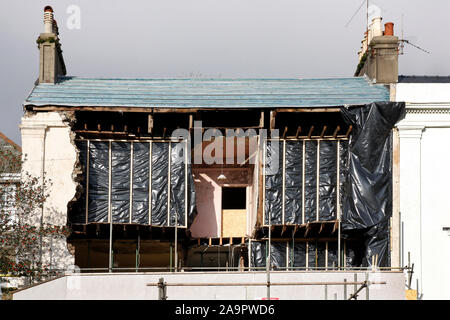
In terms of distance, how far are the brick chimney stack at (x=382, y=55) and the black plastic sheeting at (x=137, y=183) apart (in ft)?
28.9

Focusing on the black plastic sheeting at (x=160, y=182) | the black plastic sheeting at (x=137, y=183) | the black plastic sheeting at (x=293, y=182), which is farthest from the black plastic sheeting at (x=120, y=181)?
the black plastic sheeting at (x=293, y=182)

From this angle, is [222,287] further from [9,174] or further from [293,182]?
[9,174]

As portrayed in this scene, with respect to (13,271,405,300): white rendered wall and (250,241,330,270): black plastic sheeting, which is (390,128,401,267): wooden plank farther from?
(13,271,405,300): white rendered wall

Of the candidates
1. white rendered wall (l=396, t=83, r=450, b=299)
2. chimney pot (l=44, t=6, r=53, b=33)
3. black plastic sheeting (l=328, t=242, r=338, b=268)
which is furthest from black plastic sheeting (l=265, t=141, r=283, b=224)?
chimney pot (l=44, t=6, r=53, b=33)

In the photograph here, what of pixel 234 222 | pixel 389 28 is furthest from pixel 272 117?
pixel 389 28

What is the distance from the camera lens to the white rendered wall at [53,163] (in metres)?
31.3

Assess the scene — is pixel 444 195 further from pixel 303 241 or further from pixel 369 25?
pixel 369 25

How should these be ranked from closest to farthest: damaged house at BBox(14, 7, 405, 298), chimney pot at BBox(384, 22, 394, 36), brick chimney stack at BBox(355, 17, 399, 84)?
damaged house at BBox(14, 7, 405, 298) → brick chimney stack at BBox(355, 17, 399, 84) → chimney pot at BBox(384, 22, 394, 36)

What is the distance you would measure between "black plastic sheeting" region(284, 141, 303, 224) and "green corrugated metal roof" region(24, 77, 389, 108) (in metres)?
1.88

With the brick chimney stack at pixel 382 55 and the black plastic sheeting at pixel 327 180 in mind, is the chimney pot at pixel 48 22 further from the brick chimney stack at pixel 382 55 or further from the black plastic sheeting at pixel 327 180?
the brick chimney stack at pixel 382 55

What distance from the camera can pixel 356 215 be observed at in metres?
31.4

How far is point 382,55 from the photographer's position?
34.2 metres

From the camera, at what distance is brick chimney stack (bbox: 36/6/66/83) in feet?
111
